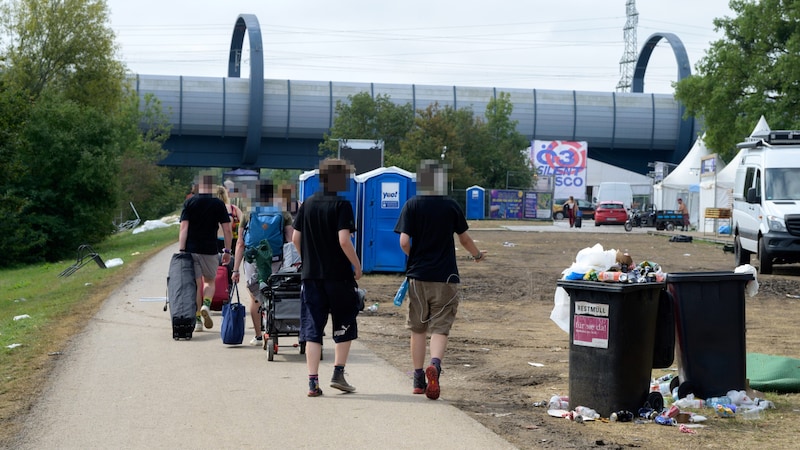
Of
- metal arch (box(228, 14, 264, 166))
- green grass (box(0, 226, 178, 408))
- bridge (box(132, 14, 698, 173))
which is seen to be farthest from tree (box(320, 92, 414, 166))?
green grass (box(0, 226, 178, 408))

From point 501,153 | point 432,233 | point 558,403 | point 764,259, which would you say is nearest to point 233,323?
point 432,233

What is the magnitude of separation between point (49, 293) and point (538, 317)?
11.2 m

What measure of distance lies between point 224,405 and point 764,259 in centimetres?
1706

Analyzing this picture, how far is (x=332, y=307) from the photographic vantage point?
8633mm

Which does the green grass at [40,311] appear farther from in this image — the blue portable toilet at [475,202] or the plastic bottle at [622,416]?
the blue portable toilet at [475,202]

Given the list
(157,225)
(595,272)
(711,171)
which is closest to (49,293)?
(595,272)

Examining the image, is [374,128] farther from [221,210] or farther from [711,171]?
[221,210]

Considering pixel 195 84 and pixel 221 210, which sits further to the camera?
pixel 195 84

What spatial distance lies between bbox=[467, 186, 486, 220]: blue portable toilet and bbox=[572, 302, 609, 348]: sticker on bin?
214ft

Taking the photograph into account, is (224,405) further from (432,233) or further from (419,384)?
(432,233)

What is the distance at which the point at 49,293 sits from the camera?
72.2 ft

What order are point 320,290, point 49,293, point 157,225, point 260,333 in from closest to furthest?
point 320,290, point 260,333, point 49,293, point 157,225

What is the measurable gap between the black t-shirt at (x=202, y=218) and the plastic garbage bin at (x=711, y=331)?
594cm

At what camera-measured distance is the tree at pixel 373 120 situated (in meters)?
74.4
